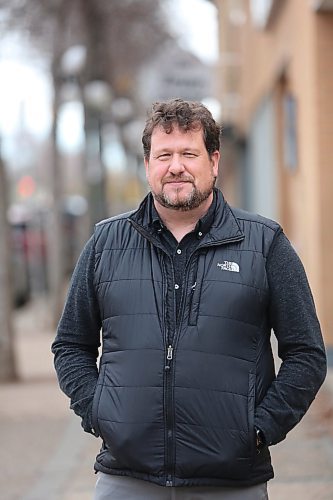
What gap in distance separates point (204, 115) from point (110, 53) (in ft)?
60.1

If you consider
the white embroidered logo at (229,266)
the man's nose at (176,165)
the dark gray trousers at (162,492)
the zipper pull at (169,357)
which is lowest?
the dark gray trousers at (162,492)

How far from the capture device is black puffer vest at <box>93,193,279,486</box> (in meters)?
3.35

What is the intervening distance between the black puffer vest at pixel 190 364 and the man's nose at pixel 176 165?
22 cm

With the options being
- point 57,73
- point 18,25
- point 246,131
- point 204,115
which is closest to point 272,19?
point 18,25

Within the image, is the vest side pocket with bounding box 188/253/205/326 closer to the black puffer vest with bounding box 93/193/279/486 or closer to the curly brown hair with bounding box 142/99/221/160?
the black puffer vest with bounding box 93/193/279/486

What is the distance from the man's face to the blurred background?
1161mm

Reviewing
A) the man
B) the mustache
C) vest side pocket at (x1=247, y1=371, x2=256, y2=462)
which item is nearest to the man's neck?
the man

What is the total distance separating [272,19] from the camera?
15.3 m

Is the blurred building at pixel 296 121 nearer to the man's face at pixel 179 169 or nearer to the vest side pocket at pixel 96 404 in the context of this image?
the man's face at pixel 179 169

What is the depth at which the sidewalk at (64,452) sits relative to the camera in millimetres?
6848

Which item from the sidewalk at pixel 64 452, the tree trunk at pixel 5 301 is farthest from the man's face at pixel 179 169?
the tree trunk at pixel 5 301

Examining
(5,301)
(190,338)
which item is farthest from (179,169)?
(5,301)

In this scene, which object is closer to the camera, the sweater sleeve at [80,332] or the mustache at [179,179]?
the mustache at [179,179]

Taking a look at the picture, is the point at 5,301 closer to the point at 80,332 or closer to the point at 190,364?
the point at 80,332
